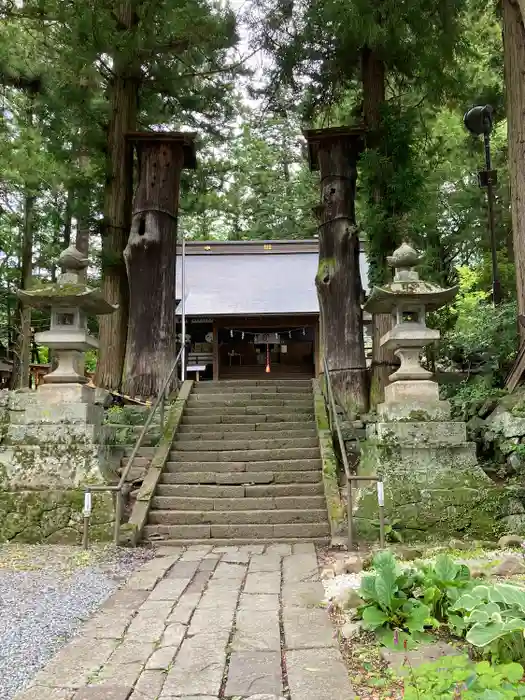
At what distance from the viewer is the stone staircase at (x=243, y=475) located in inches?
246

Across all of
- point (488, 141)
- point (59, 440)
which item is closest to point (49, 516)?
point (59, 440)

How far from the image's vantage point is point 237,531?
20.4 feet

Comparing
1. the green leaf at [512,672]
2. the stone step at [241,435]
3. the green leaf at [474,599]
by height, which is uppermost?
the stone step at [241,435]

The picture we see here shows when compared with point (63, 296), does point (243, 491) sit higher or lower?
lower

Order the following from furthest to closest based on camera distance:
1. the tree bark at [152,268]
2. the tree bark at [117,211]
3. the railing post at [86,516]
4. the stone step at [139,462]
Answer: the tree bark at [117,211], the tree bark at [152,268], the stone step at [139,462], the railing post at [86,516]

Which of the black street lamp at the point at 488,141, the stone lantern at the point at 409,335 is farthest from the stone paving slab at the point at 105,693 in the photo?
the black street lamp at the point at 488,141

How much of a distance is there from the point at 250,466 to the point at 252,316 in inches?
317

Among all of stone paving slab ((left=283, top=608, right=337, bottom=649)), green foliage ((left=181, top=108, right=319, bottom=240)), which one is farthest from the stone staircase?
green foliage ((left=181, top=108, right=319, bottom=240))

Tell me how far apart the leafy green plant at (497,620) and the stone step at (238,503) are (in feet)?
13.0

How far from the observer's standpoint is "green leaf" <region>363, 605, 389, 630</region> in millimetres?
3004

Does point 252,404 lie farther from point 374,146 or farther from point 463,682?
point 463,682

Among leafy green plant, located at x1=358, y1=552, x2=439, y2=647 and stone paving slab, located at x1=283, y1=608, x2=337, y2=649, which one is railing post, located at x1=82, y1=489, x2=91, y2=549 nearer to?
stone paving slab, located at x1=283, y1=608, x2=337, y2=649

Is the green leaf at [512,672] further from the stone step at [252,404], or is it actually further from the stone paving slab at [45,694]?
the stone step at [252,404]

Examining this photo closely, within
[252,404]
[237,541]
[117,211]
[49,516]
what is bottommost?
[237,541]
